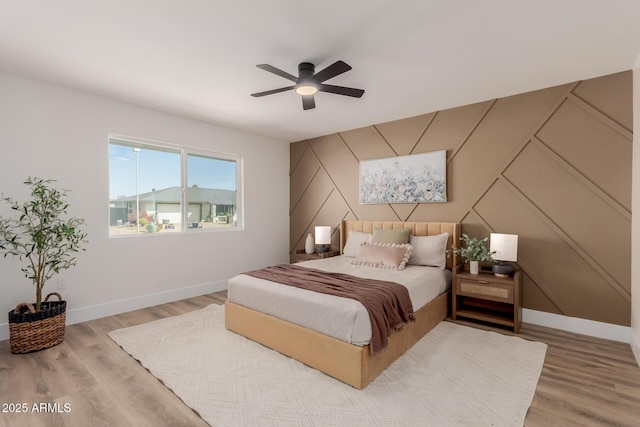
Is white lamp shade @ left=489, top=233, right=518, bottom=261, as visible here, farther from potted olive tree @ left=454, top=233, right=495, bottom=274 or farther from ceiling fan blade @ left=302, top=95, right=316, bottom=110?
ceiling fan blade @ left=302, top=95, right=316, bottom=110

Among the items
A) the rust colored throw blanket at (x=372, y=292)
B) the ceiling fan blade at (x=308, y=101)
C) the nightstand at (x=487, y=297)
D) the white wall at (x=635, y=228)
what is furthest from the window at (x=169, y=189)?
the white wall at (x=635, y=228)

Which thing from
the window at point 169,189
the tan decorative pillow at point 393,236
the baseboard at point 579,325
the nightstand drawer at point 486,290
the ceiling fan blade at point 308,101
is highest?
the ceiling fan blade at point 308,101

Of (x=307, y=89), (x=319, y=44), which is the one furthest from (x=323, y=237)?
(x=319, y=44)

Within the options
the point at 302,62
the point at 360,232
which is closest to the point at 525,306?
the point at 360,232

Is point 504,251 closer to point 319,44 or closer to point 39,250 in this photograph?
point 319,44

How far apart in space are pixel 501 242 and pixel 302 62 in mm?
2794

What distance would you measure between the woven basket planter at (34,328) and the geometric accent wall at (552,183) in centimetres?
425

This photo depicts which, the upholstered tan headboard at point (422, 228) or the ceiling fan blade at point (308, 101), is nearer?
the ceiling fan blade at point (308, 101)

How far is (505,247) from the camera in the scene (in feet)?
10.7

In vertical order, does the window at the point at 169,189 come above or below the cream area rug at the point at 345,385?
above

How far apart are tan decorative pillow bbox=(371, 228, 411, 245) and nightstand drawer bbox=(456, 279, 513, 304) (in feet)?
2.77

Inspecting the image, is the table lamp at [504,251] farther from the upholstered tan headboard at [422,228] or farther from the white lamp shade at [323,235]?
the white lamp shade at [323,235]

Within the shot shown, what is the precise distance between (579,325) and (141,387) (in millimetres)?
4166

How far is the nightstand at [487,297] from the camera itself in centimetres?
312
